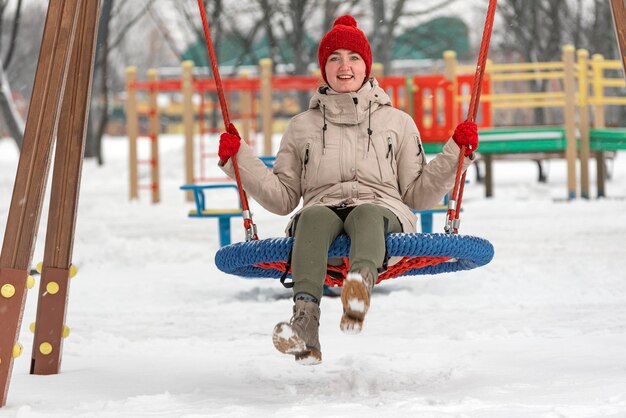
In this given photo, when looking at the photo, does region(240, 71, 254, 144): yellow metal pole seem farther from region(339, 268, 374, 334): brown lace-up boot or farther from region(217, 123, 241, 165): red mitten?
region(339, 268, 374, 334): brown lace-up boot

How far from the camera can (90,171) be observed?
73.2ft

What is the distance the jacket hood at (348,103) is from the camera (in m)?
4.25

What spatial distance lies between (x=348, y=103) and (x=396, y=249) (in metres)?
0.76

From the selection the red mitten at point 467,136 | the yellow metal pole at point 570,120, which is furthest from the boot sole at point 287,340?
the yellow metal pole at point 570,120

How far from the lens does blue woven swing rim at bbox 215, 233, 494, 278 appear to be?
3.65 m

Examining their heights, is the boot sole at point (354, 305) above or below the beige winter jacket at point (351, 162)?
below

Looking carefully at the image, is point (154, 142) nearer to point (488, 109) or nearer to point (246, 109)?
point (246, 109)

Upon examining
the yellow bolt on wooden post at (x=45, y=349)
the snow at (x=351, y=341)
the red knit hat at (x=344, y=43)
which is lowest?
the snow at (x=351, y=341)

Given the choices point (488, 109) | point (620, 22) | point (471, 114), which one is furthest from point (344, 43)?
point (488, 109)

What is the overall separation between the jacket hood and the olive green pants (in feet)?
1.53

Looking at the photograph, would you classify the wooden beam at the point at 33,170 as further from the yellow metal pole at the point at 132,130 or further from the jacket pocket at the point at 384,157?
the yellow metal pole at the point at 132,130

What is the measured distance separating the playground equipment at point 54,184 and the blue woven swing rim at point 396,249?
674 mm

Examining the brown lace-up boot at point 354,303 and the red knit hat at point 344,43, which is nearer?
the brown lace-up boot at point 354,303

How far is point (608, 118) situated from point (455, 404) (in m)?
34.9
